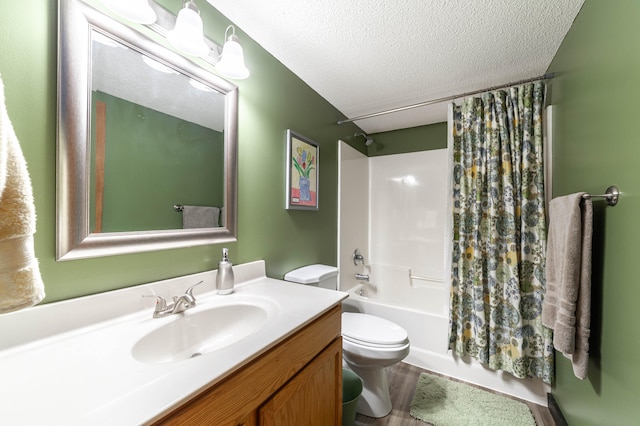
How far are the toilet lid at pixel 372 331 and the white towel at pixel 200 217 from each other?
1.02m

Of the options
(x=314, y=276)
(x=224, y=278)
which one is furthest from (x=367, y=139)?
(x=224, y=278)

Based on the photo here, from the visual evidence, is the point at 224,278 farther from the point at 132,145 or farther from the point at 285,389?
the point at 132,145

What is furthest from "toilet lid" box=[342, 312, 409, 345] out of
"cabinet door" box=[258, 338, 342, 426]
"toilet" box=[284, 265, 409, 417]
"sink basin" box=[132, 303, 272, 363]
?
"sink basin" box=[132, 303, 272, 363]

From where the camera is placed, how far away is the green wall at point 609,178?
85cm

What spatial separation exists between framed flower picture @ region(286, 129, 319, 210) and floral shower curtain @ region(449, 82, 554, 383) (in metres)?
1.10

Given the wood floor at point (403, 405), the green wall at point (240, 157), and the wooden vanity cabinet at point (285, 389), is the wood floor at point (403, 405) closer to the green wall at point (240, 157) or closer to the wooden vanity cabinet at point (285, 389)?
the wooden vanity cabinet at point (285, 389)

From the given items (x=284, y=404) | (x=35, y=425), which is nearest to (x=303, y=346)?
(x=284, y=404)

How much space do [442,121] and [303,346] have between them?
261cm

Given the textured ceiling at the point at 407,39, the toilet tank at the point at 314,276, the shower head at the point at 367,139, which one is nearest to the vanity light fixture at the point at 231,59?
the textured ceiling at the point at 407,39

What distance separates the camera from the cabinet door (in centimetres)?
76

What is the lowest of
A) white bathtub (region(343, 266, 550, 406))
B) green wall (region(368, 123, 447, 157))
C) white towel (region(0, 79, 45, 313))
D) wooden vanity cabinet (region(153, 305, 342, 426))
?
white bathtub (region(343, 266, 550, 406))

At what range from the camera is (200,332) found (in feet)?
3.12

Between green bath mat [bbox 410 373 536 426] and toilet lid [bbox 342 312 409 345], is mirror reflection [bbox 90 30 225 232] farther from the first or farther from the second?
green bath mat [bbox 410 373 536 426]

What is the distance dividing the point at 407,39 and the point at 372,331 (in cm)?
175
